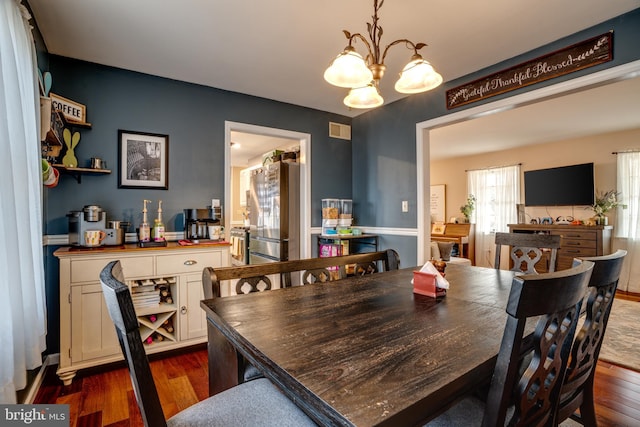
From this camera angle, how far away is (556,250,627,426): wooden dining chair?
986 mm

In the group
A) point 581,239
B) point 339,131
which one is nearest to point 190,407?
point 339,131

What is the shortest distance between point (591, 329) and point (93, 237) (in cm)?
292

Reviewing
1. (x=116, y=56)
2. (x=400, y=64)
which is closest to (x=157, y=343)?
(x=116, y=56)

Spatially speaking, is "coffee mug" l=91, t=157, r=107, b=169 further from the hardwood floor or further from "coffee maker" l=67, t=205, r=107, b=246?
the hardwood floor

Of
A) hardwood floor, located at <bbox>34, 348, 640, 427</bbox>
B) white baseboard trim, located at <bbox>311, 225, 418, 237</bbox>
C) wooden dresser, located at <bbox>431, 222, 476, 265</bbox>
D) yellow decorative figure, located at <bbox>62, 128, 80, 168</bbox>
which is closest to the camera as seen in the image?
hardwood floor, located at <bbox>34, 348, 640, 427</bbox>

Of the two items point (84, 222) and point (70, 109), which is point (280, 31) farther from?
point (84, 222)

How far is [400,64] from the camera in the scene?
2.66m

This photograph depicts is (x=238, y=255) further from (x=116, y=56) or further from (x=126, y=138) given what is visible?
(x=116, y=56)

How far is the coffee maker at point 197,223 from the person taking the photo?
2820 mm

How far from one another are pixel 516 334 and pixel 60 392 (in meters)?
2.74

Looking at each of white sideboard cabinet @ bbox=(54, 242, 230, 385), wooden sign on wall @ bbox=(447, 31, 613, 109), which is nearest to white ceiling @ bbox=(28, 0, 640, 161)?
A: wooden sign on wall @ bbox=(447, 31, 613, 109)

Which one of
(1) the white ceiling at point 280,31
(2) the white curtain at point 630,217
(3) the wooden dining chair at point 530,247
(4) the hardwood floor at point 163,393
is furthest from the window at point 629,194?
(3) the wooden dining chair at point 530,247

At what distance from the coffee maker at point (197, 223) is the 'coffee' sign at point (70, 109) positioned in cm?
110

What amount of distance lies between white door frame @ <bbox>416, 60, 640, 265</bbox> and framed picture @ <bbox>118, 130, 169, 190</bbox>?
2.57 metres
